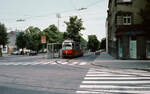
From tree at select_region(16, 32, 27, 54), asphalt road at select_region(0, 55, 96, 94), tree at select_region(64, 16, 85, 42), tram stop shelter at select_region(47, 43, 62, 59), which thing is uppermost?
tree at select_region(64, 16, 85, 42)

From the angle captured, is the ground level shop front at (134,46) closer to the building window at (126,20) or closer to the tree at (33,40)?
the building window at (126,20)

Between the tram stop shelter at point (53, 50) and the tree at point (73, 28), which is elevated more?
the tree at point (73, 28)

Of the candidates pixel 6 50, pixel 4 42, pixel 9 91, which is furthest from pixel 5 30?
pixel 9 91

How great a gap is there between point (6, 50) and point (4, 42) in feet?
87.8

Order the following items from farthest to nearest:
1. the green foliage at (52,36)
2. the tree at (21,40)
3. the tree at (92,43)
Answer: the tree at (92,43), the green foliage at (52,36), the tree at (21,40)

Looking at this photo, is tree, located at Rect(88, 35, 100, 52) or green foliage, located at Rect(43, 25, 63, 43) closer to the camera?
green foliage, located at Rect(43, 25, 63, 43)

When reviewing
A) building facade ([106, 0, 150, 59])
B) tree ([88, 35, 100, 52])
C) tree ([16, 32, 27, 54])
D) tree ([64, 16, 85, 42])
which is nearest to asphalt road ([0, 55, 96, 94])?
building facade ([106, 0, 150, 59])

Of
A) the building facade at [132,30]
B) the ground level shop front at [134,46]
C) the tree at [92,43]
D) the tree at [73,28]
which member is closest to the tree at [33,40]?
the tree at [73,28]

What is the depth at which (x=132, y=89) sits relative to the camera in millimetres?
7965

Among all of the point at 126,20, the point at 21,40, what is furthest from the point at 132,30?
the point at 21,40

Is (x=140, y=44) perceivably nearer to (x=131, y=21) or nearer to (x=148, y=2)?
(x=131, y=21)

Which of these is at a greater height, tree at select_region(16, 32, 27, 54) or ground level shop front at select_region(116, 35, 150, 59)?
tree at select_region(16, 32, 27, 54)

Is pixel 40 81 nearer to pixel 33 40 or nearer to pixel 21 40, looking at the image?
pixel 21 40

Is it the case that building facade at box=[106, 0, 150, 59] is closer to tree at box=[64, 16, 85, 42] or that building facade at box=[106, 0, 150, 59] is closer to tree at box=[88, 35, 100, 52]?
tree at box=[64, 16, 85, 42]
